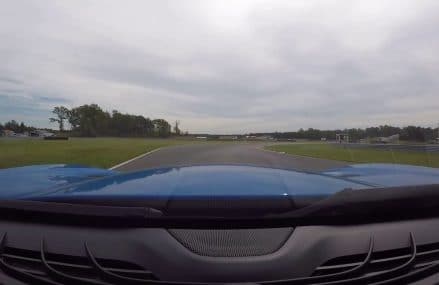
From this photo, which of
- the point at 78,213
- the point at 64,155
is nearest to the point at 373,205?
the point at 78,213

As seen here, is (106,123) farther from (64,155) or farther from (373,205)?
(373,205)

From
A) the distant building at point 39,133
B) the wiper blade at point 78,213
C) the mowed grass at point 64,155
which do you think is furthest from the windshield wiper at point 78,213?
the distant building at point 39,133

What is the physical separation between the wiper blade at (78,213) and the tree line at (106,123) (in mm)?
112712

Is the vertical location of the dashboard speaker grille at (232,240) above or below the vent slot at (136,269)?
above

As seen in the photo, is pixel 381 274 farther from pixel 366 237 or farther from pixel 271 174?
pixel 271 174

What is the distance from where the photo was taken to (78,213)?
208cm

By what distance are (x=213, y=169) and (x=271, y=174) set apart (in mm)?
391

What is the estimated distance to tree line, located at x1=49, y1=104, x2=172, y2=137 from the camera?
11793cm

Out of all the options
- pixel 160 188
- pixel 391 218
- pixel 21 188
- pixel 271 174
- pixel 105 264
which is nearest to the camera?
pixel 105 264

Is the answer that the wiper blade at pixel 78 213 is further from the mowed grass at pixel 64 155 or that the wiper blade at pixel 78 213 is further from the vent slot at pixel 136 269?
the mowed grass at pixel 64 155

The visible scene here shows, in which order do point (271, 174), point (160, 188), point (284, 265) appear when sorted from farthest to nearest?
point (271, 174), point (160, 188), point (284, 265)

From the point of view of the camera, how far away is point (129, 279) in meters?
1.95

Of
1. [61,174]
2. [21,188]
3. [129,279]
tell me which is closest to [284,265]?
[129,279]

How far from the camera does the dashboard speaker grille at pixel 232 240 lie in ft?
6.41
